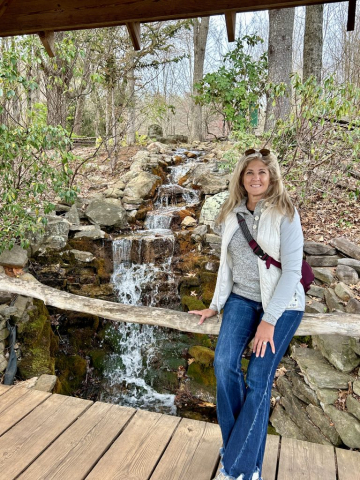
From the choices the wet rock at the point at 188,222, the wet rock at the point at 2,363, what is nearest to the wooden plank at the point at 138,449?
the wet rock at the point at 2,363

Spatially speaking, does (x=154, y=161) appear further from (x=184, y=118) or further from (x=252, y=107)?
(x=184, y=118)

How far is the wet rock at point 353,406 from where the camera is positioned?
3824mm

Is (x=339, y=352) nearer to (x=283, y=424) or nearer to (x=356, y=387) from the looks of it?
(x=356, y=387)

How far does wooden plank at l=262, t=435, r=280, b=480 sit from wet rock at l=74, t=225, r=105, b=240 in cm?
566

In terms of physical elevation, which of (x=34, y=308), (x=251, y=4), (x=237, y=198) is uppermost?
(x=251, y=4)

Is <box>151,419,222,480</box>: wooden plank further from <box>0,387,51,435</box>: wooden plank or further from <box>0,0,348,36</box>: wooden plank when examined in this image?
<box>0,0,348,36</box>: wooden plank

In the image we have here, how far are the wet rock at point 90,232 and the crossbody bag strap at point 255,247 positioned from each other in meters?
5.61

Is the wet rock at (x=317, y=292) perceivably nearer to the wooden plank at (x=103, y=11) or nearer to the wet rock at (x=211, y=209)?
the wet rock at (x=211, y=209)

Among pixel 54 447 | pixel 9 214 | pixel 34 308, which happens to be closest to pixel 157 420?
pixel 54 447

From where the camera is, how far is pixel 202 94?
10352 millimetres

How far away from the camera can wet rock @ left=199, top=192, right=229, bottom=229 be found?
7785mm

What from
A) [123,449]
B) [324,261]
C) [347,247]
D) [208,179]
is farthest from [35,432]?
[208,179]

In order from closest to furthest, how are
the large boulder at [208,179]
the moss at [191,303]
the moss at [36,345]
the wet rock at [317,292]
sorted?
the moss at [36,345]
the wet rock at [317,292]
the moss at [191,303]
the large boulder at [208,179]

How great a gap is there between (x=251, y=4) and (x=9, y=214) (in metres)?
4.10
